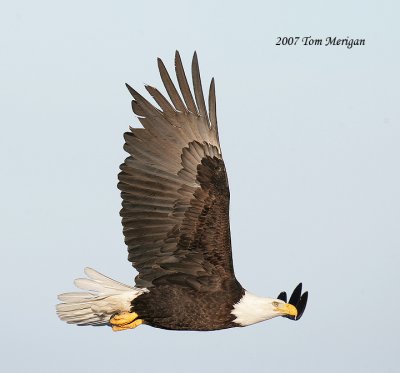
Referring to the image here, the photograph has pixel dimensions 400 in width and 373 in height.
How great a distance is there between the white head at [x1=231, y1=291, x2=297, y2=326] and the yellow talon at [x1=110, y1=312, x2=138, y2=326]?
2.97 ft

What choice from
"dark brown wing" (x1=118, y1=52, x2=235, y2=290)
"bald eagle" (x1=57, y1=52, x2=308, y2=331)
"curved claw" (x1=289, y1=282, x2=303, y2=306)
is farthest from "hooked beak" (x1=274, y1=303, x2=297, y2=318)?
"dark brown wing" (x1=118, y1=52, x2=235, y2=290)

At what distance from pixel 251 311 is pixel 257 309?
0.06 metres

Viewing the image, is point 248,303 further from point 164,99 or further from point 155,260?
point 164,99

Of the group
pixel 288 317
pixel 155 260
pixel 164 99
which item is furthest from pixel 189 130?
pixel 288 317

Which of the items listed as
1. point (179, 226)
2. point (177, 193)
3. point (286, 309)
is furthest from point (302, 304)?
point (177, 193)

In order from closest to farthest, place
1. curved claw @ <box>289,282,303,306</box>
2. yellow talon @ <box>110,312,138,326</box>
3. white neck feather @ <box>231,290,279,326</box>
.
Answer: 1. white neck feather @ <box>231,290,279,326</box>
2. yellow talon @ <box>110,312,138,326</box>
3. curved claw @ <box>289,282,303,306</box>

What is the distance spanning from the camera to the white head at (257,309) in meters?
10.6

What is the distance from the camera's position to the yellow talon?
10766 millimetres

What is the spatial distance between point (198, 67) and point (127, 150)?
1.01 metres

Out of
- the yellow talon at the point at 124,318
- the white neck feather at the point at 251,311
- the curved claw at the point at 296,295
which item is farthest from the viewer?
the curved claw at the point at 296,295

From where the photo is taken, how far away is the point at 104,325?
36.7 feet

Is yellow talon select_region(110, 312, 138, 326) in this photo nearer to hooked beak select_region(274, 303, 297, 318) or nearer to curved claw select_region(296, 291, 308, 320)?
hooked beak select_region(274, 303, 297, 318)

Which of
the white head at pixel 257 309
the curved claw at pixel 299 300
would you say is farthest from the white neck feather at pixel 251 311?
the curved claw at pixel 299 300

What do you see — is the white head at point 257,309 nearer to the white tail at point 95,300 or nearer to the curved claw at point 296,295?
the curved claw at point 296,295
